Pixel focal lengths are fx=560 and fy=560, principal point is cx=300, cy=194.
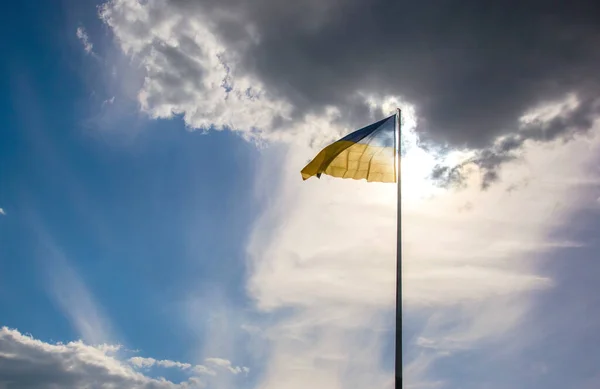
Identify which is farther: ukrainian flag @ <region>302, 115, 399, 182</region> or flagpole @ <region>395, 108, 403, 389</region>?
ukrainian flag @ <region>302, 115, 399, 182</region>

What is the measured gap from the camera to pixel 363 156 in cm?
3634

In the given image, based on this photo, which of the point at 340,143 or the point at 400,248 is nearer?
the point at 400,248

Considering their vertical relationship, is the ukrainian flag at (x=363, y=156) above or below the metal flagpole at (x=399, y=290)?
above

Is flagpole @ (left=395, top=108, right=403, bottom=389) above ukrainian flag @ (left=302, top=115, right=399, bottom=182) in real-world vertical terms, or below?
below

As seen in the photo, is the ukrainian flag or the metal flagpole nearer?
the metal flagpole

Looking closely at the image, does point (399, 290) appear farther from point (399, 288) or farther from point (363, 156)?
point (363, 156)

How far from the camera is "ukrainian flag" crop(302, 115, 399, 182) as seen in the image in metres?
35.6

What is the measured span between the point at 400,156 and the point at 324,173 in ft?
16.1

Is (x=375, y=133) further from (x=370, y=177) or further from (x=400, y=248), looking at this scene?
(x=400, y=248)

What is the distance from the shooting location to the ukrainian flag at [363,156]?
35.6 m

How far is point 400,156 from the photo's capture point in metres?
35.3

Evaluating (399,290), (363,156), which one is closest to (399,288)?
(399,290)

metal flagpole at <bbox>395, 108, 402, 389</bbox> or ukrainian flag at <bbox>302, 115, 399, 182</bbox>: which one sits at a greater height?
ukrainian flag at <bbox>302, 115, 399, 182</bbox>

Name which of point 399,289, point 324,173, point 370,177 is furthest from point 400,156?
point 399,289
